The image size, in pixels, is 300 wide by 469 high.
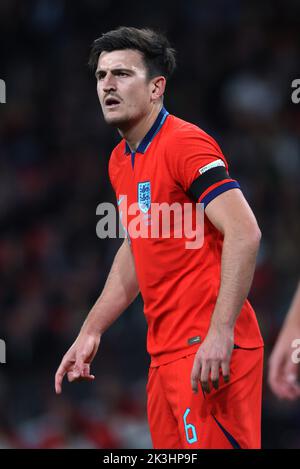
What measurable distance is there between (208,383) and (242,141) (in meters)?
5.71

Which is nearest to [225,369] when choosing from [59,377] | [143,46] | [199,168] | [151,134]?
[199,168]

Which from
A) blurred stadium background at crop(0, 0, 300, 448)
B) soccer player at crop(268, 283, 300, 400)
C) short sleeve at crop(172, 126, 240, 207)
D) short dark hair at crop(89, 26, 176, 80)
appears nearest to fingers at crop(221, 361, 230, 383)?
soccer player at crop(268, 283, 300, 400)

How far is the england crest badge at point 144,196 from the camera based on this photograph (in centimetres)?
325

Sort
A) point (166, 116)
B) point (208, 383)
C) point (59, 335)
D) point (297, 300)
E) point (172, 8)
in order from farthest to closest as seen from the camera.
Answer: point (172, 8) → point (59, 335) → point (166, 116) → point (208, 383) → point (297, 300)

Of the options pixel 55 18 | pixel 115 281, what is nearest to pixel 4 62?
pixel 55 18

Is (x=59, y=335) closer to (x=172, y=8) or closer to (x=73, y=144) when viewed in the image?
(x=73, y=144)

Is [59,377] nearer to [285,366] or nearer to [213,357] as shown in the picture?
[213,357]

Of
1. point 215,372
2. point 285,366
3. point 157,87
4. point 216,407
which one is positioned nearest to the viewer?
point 285,366

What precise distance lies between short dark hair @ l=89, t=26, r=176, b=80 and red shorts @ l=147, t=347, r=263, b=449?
3.80 ft

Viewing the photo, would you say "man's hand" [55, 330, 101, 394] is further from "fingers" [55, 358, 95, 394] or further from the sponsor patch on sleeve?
the sponsor patch on sleeve

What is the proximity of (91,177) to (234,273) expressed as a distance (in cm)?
575

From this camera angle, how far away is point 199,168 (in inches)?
121

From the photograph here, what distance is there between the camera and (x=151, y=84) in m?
3.47

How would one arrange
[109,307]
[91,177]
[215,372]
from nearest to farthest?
[215,372]
[109,307]
[91,177]
